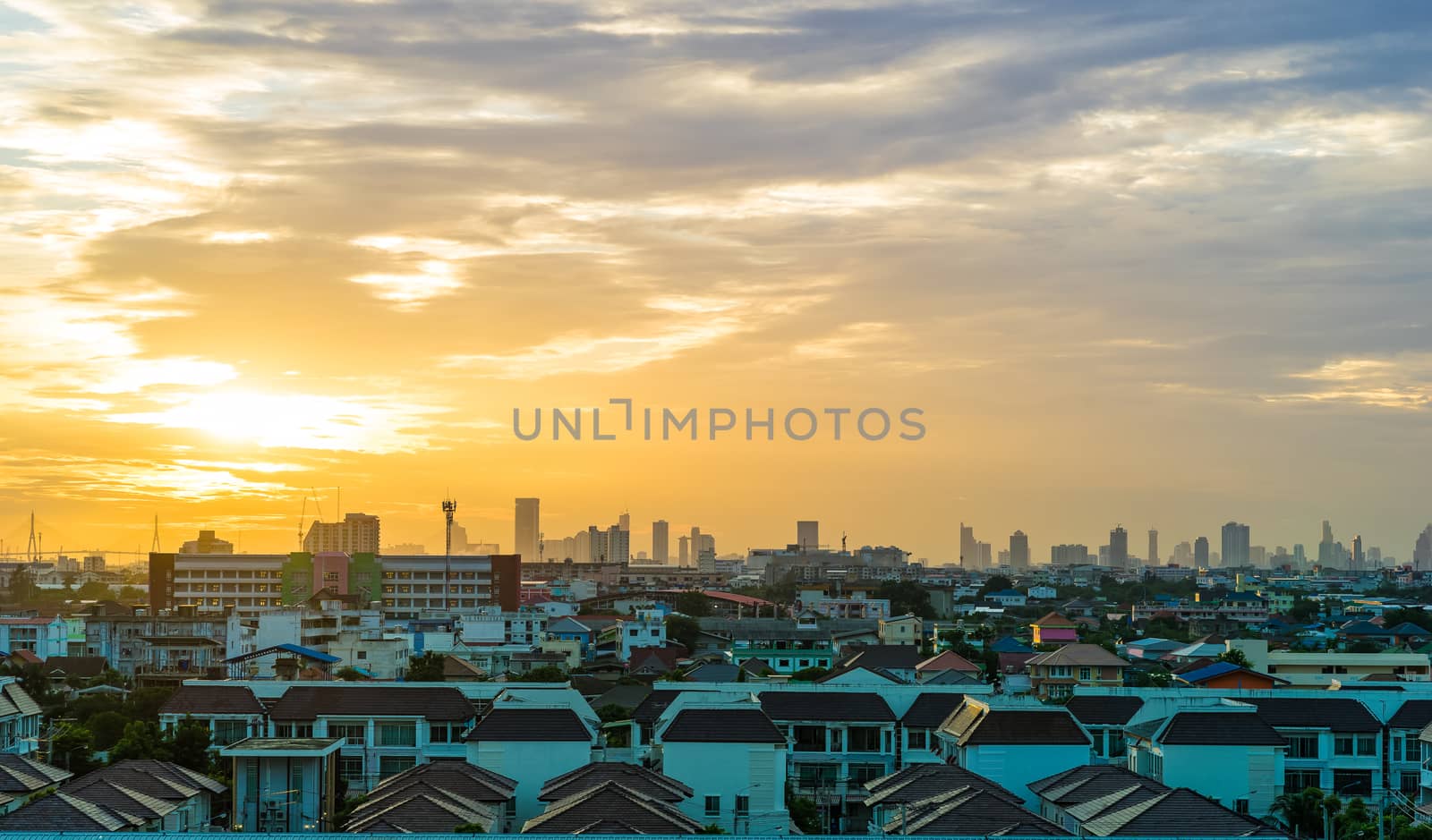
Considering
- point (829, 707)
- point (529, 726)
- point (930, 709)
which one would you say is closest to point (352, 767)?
point (529, 726)

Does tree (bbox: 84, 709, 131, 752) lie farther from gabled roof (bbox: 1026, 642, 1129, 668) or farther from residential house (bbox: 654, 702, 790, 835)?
gabled roof (bbox: 1026, 642, 1129, 668)

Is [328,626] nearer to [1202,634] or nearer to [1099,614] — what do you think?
[1202,634]

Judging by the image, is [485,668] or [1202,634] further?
[1202,634]

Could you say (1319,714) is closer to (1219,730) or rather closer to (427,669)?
(1219,730)

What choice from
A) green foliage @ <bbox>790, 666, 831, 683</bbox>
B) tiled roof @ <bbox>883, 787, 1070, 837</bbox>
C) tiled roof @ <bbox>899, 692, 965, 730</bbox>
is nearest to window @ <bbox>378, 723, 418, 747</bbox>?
tiled roof @ <bbox>899, 692, 965, 730</bbox>

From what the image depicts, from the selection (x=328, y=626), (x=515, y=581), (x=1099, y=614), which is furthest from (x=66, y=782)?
(x=1099, y=614)

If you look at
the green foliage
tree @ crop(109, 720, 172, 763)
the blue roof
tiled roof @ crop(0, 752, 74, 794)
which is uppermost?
the blue roof

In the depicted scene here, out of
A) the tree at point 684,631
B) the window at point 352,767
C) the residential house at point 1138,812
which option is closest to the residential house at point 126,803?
the window at point 352,767
